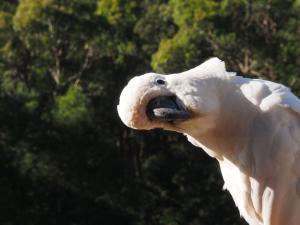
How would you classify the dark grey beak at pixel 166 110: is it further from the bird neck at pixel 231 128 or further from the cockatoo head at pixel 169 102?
the bird neck at pixel 231 128

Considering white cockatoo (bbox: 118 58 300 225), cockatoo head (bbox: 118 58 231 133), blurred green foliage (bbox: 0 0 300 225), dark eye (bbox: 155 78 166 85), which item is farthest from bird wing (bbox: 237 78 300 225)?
blurred green foliage (bbox: 0 0 300 225)

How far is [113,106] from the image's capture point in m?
12.5

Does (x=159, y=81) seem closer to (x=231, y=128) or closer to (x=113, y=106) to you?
(x=231, y=128)

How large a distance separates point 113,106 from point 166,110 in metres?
10.1

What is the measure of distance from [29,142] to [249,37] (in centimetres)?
351

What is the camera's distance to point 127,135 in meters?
13.0

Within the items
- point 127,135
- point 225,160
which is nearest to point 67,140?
point 127,135

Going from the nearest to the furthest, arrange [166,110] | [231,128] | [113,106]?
[166,110] < [231,128] < [113,106]

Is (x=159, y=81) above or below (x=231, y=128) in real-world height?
above

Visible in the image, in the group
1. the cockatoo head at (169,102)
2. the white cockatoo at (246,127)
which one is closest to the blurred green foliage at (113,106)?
the white cockatoo at (246,127)

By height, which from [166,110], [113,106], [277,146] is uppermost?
[166,110]

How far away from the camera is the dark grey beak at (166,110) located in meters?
2.44

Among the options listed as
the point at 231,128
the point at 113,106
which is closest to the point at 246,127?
the point at 231,128

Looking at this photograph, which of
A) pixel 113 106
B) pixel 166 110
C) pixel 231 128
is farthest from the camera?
pixel 113 106
